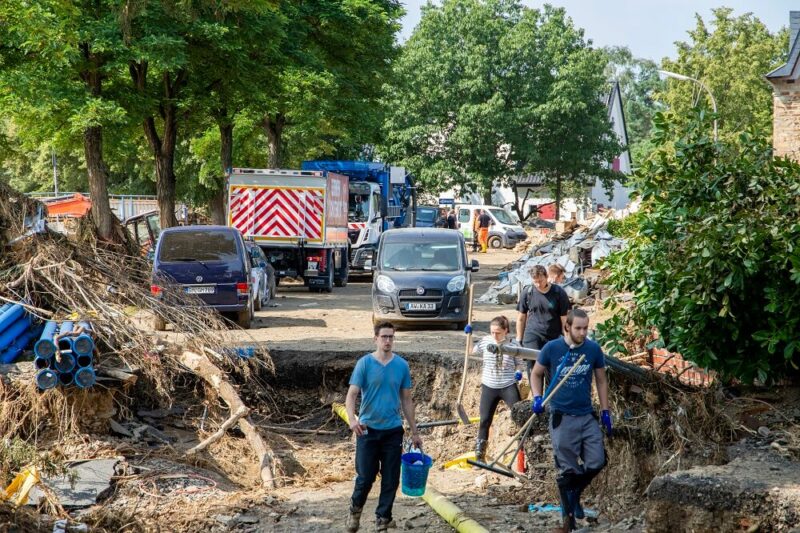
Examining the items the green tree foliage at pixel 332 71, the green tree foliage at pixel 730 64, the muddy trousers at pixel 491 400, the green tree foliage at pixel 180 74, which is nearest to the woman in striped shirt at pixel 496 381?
the muddy trousers at pixel 491 400

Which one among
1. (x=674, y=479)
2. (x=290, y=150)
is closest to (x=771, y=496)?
(x=674, y=479)

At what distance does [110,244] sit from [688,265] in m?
8.41

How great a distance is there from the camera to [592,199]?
6888 cm

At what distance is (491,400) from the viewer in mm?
10727

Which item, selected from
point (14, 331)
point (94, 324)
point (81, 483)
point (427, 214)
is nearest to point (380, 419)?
point (81, 483)

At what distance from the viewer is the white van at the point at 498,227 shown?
4897cm

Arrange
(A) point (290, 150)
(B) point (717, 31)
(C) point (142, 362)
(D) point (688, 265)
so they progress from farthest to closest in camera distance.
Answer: (B) point (717, 31)
(A) point (290, 150)
(C) point (142, 362)
(D) point (688, 265)

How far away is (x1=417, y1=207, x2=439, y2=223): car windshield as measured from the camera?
164 ft

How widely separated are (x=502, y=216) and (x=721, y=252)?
41.0 meters

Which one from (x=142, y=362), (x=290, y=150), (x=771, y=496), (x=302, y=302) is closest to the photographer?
(x=771, y=496)

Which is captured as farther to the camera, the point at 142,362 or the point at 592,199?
the point at 592,199

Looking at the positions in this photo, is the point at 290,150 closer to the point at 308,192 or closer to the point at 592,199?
the point at 308,192

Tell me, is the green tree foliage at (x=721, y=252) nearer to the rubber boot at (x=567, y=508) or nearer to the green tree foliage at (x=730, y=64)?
the rubber boot at (x=567, y=508)

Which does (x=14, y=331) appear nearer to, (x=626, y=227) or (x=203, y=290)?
(x=203, y=290)
